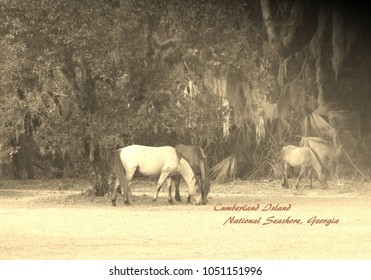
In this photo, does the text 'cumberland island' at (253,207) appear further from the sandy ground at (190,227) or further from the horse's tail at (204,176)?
the horse's tail at (204,176)

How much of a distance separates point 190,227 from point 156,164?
5282 mm

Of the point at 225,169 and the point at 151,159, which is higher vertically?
the point at 151,159

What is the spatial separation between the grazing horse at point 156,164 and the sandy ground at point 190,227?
0.47m

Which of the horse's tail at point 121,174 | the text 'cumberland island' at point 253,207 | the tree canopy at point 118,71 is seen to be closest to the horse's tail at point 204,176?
the text 'cumberland island' at point 253,207

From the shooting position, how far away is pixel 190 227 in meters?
15.8

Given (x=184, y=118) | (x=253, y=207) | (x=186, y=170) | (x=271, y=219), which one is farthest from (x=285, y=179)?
(x=271, y=219)

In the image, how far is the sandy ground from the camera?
41.1 feet

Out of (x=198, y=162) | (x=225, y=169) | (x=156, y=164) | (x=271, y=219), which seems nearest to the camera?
(x=271, y=219)

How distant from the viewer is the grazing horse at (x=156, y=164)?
20.7 meters

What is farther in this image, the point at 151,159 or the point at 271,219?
the point at 151,159

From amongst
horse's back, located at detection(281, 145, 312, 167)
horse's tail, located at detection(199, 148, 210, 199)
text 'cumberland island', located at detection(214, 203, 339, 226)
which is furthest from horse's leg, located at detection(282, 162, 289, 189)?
text 'cumberland island', located at detection(214, 203, 339, 226)

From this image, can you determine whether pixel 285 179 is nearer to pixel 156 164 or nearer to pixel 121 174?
pixel 156 164

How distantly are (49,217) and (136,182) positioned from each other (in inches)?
472

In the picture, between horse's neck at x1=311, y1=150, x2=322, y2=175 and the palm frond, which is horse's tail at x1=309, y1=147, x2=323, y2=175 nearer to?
horse's neck at x1=311, y1=150, x2=322, y2=175
